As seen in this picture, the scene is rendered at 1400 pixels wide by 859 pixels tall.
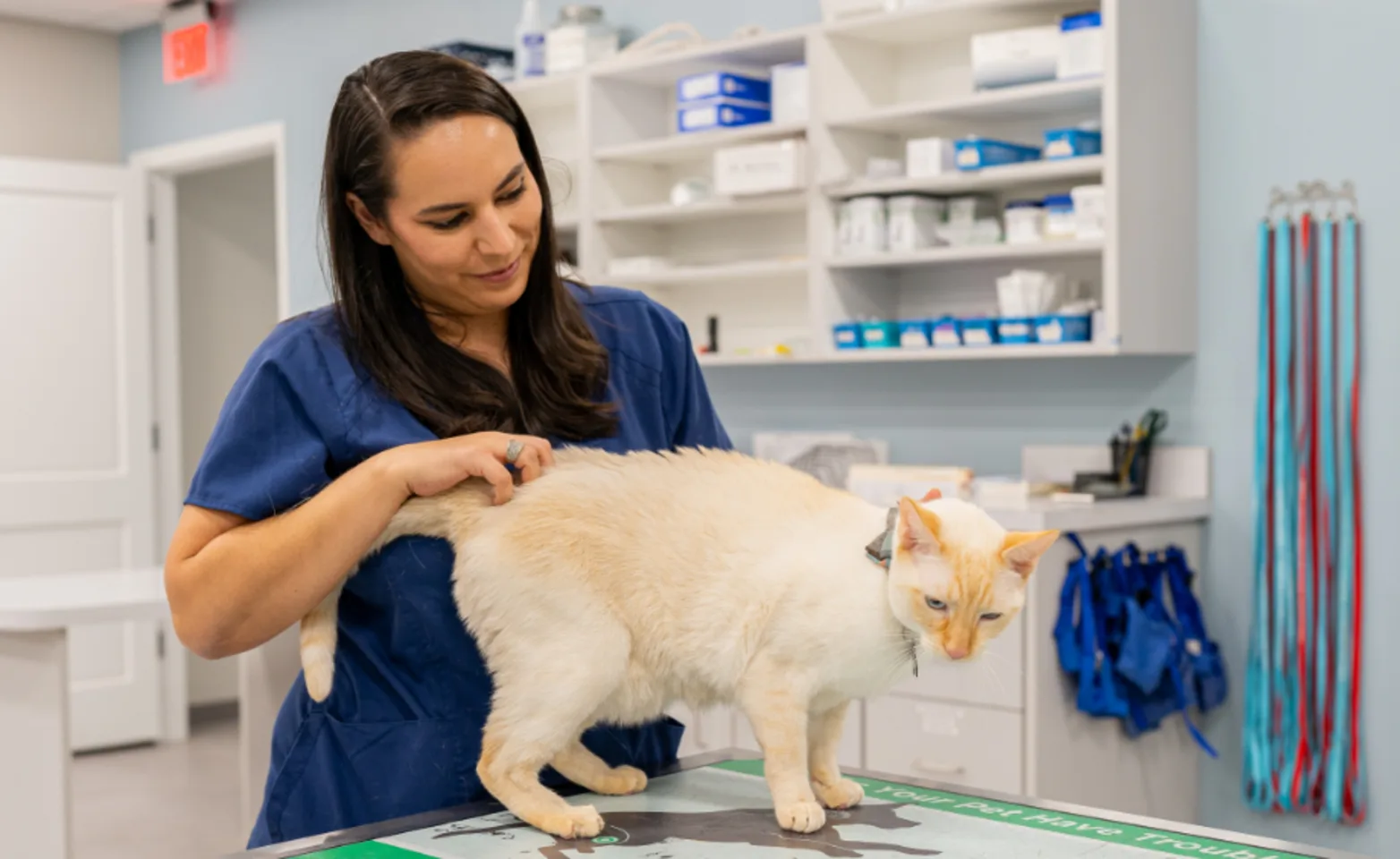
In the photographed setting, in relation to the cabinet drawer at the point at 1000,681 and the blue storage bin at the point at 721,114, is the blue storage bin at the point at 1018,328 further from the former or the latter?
the blue storage bin at the point at 721,114

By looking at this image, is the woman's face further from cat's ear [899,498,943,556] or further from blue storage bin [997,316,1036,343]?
blue storage bin [997,316,1036,343]

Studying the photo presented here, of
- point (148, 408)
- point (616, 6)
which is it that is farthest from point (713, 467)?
point (148, 408)

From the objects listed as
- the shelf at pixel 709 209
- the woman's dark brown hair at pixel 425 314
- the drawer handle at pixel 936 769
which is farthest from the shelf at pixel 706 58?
the woman's dark brown hair at pixel 425 314

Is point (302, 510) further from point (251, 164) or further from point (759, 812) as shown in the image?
point (251, 164)

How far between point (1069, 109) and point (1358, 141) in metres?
0.61

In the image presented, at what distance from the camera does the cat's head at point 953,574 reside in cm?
112

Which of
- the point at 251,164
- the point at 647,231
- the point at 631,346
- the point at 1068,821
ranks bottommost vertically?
the point at 1068,821

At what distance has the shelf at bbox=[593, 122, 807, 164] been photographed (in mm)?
3652

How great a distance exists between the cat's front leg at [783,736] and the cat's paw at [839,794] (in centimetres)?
7

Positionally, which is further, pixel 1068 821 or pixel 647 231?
pixel 647 231

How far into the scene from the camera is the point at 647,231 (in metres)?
4.17

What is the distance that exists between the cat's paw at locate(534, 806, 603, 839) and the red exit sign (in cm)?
497

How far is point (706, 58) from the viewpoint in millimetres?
3799

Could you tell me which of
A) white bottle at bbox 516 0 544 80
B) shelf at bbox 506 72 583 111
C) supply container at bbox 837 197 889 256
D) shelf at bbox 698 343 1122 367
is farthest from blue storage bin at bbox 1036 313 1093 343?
white bottle at bbox 516 0 544 80
